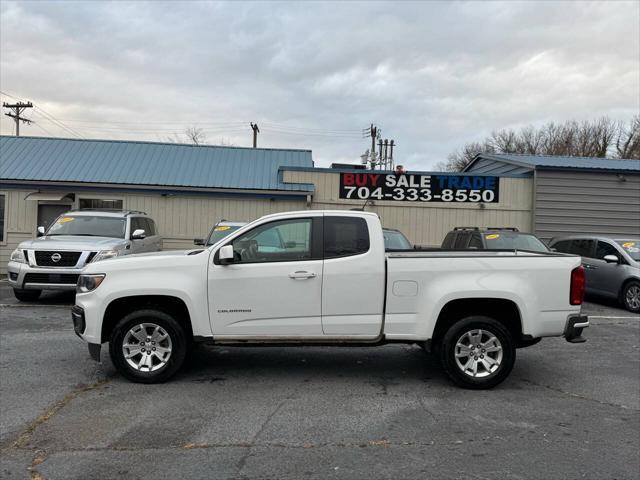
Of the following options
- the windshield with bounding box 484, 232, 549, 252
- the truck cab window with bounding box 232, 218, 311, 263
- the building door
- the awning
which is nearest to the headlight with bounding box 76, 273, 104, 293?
the truck cab window with bounding box 232, 218, 311, 263

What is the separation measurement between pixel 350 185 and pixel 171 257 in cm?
1146

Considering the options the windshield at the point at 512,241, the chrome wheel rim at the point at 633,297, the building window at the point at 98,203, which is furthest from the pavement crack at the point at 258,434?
the building window at the point at 98,203

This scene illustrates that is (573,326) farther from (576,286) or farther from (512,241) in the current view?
(512,241)

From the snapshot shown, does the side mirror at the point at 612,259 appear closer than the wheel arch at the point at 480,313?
No

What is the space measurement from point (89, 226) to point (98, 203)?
17.2 ft

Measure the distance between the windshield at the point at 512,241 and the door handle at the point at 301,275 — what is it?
701 centimetres

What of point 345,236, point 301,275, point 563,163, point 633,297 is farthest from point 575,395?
point 563,163

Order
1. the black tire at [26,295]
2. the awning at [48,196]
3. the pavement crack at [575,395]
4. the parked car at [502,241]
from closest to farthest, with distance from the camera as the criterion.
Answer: the pavement crack at [575,395] → the black tire at [26,295] → the parked car at [502,241] → the awning at [48,196]

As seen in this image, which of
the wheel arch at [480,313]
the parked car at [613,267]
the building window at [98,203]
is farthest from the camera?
the building window at [98,203]

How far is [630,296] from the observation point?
1120 centimetres

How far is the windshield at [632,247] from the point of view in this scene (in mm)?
11461

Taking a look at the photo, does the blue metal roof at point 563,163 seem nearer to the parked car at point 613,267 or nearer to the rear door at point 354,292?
the parked car at point 613,267

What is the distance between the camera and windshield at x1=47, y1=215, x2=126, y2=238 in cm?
1142

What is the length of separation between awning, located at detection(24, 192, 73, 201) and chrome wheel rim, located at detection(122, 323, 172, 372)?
11900 millimetres
